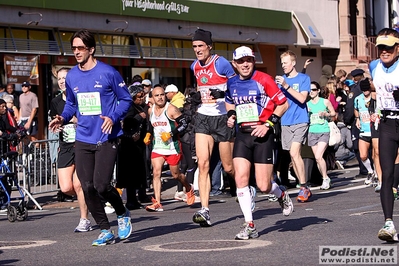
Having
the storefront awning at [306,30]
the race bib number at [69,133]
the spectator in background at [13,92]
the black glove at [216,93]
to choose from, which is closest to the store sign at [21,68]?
the spectator in background at [13,92]

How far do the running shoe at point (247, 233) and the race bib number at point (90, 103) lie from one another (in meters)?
1.81

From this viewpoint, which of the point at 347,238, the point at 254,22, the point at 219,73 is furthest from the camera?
the point at 254,22

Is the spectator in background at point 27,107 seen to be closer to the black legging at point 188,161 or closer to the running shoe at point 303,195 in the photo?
the black legging at point 188,161

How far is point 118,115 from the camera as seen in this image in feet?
31.1

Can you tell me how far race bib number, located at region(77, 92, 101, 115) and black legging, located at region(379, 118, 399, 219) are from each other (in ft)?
8.99

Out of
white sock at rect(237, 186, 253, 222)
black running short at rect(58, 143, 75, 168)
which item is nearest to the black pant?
white sock at rect(237, 186, 253, 222)

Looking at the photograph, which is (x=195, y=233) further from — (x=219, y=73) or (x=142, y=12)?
(x=142, y=12)

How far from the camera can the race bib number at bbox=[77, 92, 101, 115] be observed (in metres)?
9.49

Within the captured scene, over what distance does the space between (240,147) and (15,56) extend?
1409 cm

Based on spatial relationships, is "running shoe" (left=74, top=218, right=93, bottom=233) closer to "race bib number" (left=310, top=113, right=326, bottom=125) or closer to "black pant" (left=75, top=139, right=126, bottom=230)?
"black pant" (left=75, top=139, right=126, bottom=230)

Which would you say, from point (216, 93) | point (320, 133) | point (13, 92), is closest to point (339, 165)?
point (320, 133)

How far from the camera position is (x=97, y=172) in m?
9.42

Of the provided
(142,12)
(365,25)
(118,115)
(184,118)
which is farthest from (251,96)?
(365,25)

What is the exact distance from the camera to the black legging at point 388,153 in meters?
8.97
